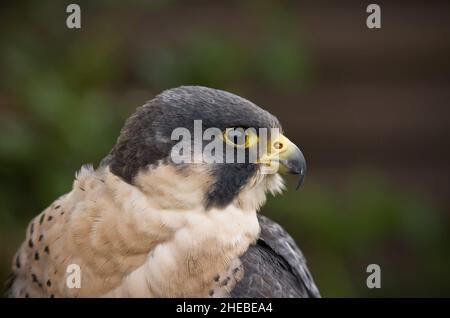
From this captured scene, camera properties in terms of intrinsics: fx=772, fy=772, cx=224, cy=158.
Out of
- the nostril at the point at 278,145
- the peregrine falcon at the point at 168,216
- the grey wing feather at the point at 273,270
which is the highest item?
the nostril at the point at 278,145

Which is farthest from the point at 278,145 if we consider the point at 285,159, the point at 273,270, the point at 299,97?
the point at 299,97

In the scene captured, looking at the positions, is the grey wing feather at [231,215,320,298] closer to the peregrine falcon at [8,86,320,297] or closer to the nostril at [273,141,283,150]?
the peregrine falcon at [8,86,320,297]

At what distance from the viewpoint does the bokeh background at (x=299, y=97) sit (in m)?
3.68

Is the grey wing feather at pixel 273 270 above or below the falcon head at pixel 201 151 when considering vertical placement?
below

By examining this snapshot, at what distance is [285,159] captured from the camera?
2553 mm

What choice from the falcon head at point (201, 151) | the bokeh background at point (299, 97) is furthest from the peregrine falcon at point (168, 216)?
the bokeh background at point (299, 97)

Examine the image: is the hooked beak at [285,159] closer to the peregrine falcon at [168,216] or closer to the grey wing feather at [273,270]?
the peregrine falcon at [168,216]

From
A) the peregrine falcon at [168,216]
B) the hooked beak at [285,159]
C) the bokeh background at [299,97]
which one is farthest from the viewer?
the bokeh background at [299,97]

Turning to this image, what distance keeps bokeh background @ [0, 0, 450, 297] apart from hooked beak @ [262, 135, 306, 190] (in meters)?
1.31

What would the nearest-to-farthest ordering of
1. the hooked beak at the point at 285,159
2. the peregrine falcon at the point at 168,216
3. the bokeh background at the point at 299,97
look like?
the peregrine falcon at the point at 168,216, the hooked beak at the point at 285,159, the bokeh background at the point at 299,97

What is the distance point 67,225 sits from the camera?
250 cm

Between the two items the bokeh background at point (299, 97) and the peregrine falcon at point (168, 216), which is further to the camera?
the bokeh background at point (299, 97)

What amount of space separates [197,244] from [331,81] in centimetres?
287

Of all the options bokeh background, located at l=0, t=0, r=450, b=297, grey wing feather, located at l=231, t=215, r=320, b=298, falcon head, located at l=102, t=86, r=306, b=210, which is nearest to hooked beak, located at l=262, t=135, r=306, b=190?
falcon head, located at l=102, t=86, r=306, b=210
